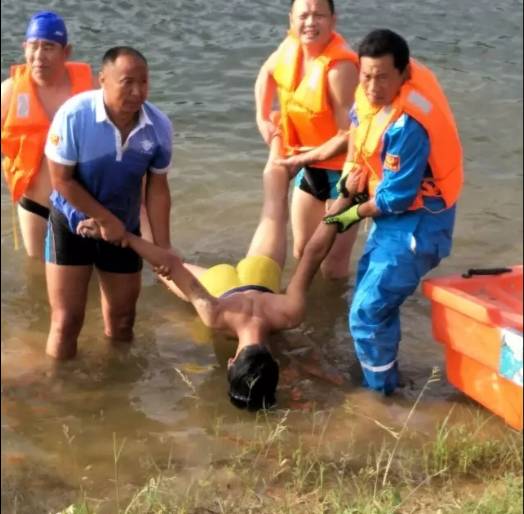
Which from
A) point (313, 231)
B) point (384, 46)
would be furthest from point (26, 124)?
point (384, 46)

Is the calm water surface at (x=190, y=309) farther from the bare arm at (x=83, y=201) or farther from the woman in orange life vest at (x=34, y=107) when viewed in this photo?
the bare arm at (x=83, y=201)

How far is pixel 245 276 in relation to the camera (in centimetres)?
502

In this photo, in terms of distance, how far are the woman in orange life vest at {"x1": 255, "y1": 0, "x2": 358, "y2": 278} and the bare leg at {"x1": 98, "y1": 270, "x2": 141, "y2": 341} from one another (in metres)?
Result: 1.23

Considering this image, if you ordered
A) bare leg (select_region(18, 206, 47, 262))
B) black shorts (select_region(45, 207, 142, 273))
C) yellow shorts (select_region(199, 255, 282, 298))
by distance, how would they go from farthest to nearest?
1. bare leg (select_region(18, 206, 47, 262))
2. yellow shorts (select_region(199, 255, 282, 298))
3. black shorts (select_region(45, 207, 142, 273))

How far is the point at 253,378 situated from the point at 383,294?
2.21 feet

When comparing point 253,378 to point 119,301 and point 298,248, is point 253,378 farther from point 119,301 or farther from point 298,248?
point 298,248

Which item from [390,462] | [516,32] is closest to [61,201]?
[390,462]

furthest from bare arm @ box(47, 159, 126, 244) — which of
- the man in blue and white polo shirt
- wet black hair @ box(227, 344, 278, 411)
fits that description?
wet black hair @ box(227, 344, 278, 411)

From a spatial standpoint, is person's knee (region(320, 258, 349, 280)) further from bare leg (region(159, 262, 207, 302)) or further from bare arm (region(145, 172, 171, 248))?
bare arm (region(145, 172, 171, 248))

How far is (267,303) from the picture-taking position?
15.6ft

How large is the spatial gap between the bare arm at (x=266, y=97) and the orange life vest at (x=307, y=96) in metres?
0.08

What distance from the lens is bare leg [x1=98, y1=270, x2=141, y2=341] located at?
182 inches

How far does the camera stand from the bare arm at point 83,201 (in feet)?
13.7

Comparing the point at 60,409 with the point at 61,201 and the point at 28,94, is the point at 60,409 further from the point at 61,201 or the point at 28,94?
the point at 28,94
